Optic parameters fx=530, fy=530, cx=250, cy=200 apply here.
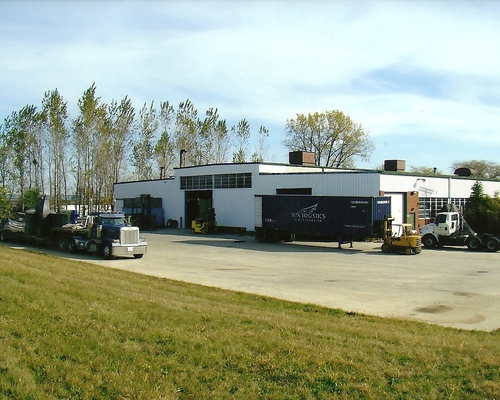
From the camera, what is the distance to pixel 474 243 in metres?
31.6

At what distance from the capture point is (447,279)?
19547 mm

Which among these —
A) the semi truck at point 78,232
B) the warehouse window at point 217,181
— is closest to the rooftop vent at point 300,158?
the warehouse window at point 217,181

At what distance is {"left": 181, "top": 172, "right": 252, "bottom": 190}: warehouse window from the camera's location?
45.0 metres

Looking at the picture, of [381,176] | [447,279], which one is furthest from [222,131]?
[447,279]

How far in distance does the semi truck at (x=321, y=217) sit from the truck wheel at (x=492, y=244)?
6000 millimetres

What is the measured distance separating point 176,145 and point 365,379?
71.7 meters

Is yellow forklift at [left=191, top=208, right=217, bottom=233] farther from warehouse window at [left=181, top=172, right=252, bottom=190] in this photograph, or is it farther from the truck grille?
the truck grille

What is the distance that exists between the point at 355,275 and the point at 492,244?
14.3m

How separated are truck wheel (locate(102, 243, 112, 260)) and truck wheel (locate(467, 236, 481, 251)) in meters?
20.9

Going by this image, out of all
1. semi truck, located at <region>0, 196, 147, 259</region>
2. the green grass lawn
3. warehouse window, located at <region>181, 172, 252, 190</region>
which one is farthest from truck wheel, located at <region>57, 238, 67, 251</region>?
the green grass lawn

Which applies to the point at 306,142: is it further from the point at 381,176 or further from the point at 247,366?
the point at 247,366

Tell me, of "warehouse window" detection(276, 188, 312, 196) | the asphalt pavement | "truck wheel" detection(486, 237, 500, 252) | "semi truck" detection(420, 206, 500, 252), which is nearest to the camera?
the asphalt pavement

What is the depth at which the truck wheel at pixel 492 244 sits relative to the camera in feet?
100

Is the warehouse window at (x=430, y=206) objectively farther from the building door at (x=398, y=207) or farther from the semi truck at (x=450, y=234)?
the semi truck at (x=450, y=234)
